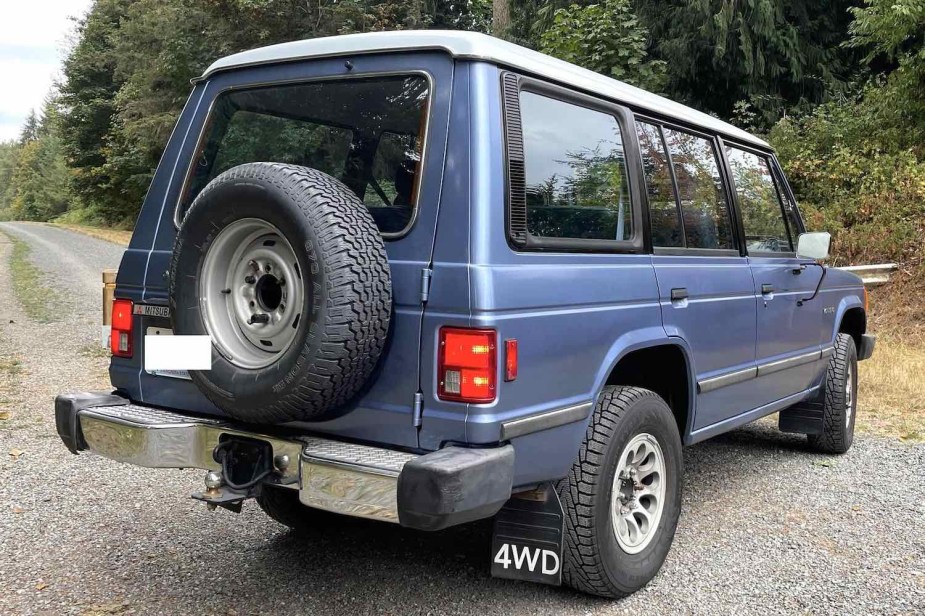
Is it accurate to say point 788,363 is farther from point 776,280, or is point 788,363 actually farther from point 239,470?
point 239,470

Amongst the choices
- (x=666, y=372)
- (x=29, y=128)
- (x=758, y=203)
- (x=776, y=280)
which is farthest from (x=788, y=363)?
(x=29, y=128)

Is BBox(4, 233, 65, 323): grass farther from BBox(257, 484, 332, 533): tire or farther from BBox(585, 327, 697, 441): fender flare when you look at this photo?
BBox(585, 327, 697, 441): fender flare

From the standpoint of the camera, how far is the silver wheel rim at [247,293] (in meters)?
2.86

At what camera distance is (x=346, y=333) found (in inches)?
104

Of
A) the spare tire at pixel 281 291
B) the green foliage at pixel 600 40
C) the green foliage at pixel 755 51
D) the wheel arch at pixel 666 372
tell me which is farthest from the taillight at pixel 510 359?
the green foliage at pixel 755 51

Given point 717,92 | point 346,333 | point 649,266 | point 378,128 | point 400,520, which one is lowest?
point 400,520

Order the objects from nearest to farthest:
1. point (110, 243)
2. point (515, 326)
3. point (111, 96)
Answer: point (515, 326) → point (110, 243) → point (111, 96)

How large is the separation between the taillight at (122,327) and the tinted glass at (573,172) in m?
1.69

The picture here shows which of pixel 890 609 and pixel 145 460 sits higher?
pixel 145 460

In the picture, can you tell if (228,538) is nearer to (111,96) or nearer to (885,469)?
(885,469)

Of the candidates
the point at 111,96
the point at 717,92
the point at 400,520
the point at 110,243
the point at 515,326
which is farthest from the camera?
the point at 111,96

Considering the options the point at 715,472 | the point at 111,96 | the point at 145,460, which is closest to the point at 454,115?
the point at 145,460

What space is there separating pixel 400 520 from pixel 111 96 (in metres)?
41.7

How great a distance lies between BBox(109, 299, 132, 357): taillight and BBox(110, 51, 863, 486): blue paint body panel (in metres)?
0.05
